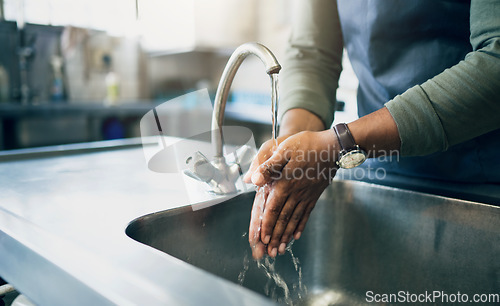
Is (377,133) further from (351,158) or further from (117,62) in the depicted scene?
(117,62)

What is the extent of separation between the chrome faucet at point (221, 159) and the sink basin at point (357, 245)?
1.7 inches

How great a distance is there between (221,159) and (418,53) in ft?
1.44

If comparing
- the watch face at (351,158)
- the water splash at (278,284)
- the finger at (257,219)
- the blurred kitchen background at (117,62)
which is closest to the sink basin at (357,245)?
the water splash at (278,284)

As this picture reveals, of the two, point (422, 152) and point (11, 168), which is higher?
point (422, 152)

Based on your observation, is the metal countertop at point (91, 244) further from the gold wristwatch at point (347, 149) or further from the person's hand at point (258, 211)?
the gold wristwatch at point (347, 149)

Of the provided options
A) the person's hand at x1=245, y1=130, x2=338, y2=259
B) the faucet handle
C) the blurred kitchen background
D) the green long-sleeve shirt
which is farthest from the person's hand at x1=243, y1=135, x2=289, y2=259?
the blurred kitchen background

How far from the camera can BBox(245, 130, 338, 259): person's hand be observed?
62 cm

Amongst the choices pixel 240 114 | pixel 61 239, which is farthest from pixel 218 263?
pixel 240 114

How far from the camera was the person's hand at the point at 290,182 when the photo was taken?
62cm

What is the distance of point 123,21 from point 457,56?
145 inches

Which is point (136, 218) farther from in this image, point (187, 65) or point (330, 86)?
point (187, 65)

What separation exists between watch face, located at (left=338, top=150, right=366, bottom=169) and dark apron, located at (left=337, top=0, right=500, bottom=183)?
25 cm

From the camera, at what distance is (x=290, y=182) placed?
63 cm

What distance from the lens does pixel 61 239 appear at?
0.49 meters
